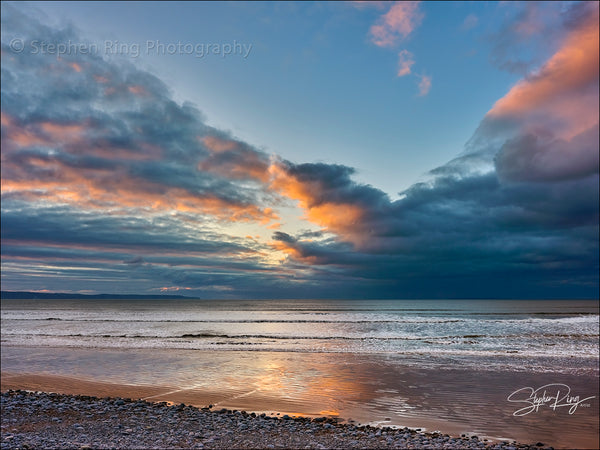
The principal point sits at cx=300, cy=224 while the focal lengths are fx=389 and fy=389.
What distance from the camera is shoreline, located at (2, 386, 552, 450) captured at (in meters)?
9.84

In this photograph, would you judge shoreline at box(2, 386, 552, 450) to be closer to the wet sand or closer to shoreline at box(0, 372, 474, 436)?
shoreline at box(0, 372, 474, 436)

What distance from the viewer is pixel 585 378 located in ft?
60.8

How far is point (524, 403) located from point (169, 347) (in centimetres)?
2649

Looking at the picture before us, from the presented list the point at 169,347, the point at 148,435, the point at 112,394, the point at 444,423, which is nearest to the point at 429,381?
the point at 444,423

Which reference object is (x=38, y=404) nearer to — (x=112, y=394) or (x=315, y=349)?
(x=112, y=394)

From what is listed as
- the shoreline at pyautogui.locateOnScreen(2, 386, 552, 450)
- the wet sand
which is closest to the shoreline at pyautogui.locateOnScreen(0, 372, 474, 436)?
the wet sand

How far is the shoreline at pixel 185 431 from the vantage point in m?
9.84

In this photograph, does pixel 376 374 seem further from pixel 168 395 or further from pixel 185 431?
pixel 185 431
